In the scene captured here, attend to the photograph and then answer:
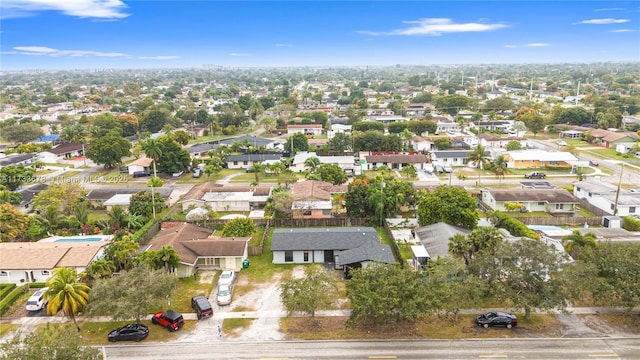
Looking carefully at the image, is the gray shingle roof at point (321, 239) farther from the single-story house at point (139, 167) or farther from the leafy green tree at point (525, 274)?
the single-story house at point (139, 167)

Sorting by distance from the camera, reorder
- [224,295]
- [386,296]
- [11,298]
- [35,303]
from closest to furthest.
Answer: [386,296] → [35,303] → [224,295] → [11,298]

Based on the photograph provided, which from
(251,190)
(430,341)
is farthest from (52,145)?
(430,341)

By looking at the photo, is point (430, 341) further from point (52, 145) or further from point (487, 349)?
point (52, 145)

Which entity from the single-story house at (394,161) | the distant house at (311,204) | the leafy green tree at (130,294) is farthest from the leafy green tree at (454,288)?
the single-story house at (394,161)

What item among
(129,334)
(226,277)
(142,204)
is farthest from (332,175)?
(129,334)

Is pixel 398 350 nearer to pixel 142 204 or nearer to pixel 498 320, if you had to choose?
pixel 498 320

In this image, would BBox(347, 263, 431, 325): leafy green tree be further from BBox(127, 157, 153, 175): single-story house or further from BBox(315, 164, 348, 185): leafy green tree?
BBox(127, 157, 153, 175): single-story house
